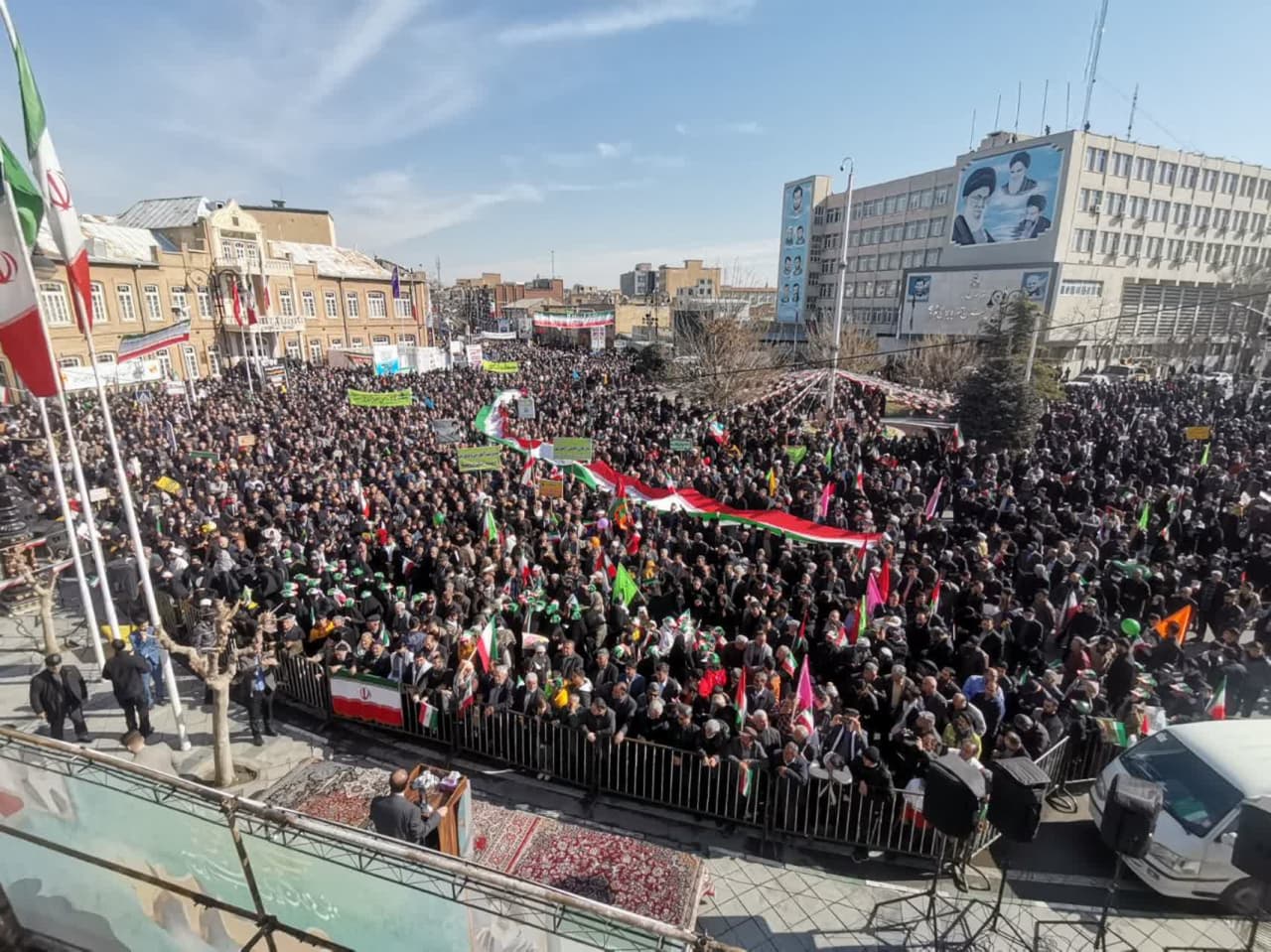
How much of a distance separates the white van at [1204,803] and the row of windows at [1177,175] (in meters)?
59.7

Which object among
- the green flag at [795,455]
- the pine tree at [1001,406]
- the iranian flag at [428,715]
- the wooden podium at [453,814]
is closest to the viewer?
the wooden podium at [453,814]

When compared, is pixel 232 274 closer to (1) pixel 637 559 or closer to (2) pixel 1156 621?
(1) pixel 637 559

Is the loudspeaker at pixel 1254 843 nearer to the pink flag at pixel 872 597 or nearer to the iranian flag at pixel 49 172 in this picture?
the pink flag at pixel 872 597

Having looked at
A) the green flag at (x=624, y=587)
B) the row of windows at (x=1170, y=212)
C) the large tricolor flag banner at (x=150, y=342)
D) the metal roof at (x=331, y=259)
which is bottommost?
Answer: the green flag at (x=624, y=587)

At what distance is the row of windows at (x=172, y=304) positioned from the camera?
33594 mm

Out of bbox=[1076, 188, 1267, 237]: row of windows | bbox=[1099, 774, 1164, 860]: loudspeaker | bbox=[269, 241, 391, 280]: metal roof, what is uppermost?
bbox=[1076, 188, 1267, 237]: row of windows

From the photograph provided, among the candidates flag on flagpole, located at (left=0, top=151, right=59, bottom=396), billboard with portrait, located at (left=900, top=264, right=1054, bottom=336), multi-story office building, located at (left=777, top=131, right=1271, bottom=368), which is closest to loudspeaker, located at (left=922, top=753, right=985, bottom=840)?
flag on flagpole, located at (left=0, top=151, right=59, bottom=396)

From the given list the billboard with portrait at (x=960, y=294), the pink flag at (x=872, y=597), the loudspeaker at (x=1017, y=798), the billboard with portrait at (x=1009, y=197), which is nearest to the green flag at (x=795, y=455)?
the pink flag at (x=872, y=597)

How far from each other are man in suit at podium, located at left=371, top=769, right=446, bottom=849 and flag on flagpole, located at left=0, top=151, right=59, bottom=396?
→ 6.51 metres

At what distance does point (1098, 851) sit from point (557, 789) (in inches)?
216

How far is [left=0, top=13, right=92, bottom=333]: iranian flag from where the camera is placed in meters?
7.06

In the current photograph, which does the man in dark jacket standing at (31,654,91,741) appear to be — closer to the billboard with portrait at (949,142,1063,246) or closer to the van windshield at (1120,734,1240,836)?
the van windshield at (1120,734,1240,836)

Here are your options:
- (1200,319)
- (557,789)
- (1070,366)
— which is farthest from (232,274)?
(1200,319)

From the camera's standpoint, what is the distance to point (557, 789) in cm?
748
